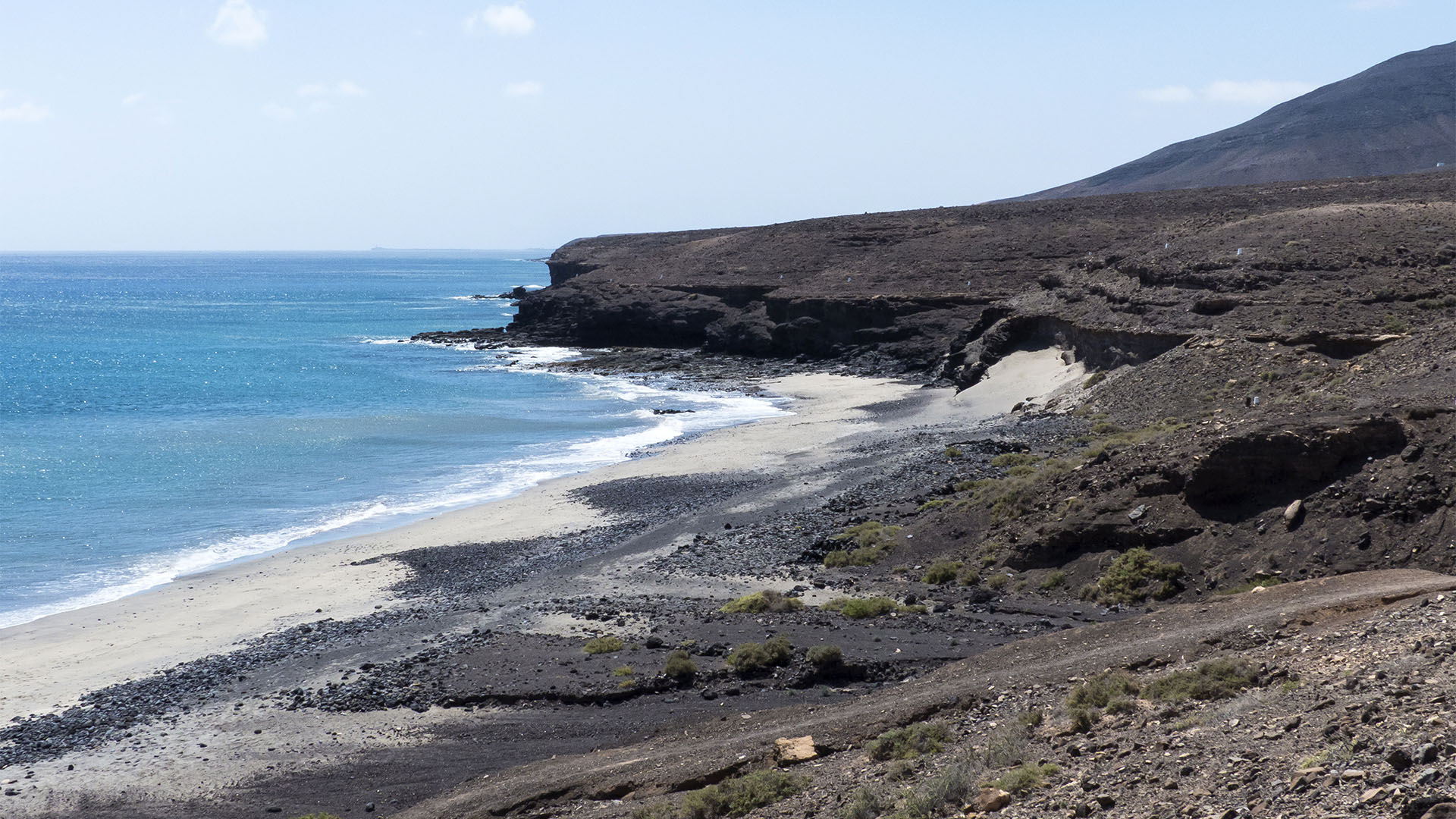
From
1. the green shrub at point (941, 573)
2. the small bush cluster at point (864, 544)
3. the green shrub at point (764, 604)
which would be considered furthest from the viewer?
the small bush cluster at point (864, 544)

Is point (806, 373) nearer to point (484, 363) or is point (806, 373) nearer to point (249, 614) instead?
point (484, 363)

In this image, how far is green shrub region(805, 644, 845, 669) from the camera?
13586 mm

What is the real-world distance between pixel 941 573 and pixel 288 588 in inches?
483

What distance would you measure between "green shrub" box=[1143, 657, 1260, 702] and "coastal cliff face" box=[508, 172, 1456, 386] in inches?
890

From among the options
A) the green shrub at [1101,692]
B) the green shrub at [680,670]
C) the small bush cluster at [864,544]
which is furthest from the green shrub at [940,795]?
the small bush cluster at [864,544]

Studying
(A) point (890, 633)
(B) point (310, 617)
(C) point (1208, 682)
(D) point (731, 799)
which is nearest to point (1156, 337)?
(A) point (890, 633)

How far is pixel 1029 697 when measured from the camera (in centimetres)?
1036

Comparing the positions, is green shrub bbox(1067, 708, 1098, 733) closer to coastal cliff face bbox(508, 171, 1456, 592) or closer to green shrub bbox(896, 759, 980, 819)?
green shrub bbox(896, 759, 980, 819)

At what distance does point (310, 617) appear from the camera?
18922 mm

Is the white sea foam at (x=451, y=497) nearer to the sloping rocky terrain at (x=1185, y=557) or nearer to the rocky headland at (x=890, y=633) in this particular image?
the rocky headland at (x=890, y=633)

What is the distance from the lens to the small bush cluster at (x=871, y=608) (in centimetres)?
1593

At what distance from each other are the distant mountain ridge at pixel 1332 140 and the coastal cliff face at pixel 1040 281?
191ft

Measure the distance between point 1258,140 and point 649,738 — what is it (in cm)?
15605

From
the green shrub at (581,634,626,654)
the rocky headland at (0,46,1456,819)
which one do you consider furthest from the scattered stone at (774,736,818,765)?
the green shrub at (581,634,626,654)
